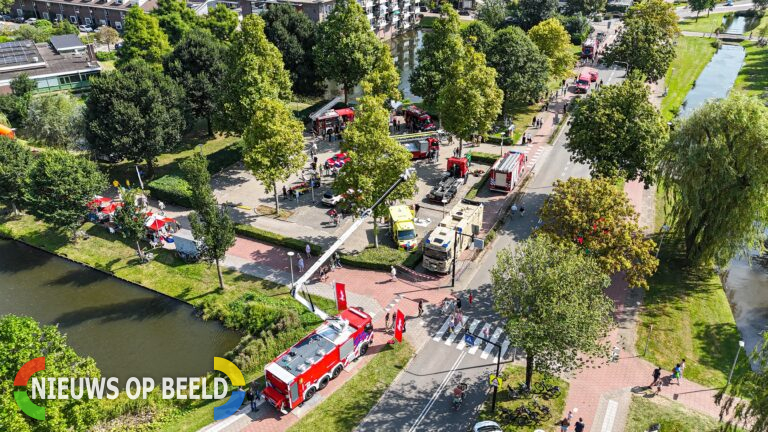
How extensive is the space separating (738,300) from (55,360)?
4792 centimetres

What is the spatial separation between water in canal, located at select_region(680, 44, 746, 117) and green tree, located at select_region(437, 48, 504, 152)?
33748 millimetres

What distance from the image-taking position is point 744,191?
128ft

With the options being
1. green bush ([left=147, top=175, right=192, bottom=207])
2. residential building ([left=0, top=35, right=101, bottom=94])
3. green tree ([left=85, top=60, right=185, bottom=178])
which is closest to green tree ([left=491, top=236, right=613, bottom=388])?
green bush ([left=147, top=175, right=192, bottom=207])

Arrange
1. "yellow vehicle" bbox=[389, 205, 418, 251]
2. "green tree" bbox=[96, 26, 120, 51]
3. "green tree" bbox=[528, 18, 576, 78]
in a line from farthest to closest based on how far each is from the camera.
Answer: "green tree" bbox=[96, 26, 120, 51] < "green tree" bbox=[528, 18, 576, 78] < "yellow vehicle" bbox=[389, 205, 418, 251]

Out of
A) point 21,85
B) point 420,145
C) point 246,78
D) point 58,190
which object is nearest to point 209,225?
point 58,190

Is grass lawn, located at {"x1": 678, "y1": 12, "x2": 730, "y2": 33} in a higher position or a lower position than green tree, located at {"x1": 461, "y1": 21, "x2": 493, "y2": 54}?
higher

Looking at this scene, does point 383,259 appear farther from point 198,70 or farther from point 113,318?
point 198,70

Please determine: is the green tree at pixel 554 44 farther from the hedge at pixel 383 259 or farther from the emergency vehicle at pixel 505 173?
the hedge at pixel 383 259

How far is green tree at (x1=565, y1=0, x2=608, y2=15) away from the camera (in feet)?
391

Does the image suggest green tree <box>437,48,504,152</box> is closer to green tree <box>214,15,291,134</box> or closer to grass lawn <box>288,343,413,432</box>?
green tree <box>214,15,291,134</box>

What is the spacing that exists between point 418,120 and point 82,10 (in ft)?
323

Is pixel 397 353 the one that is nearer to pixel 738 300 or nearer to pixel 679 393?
pixel 679 393

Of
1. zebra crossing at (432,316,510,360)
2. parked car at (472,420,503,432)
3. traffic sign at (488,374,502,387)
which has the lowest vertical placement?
parked car at (472,420,503,432)

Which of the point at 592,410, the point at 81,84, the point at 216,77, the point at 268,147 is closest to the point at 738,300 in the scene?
the point at 592,410
